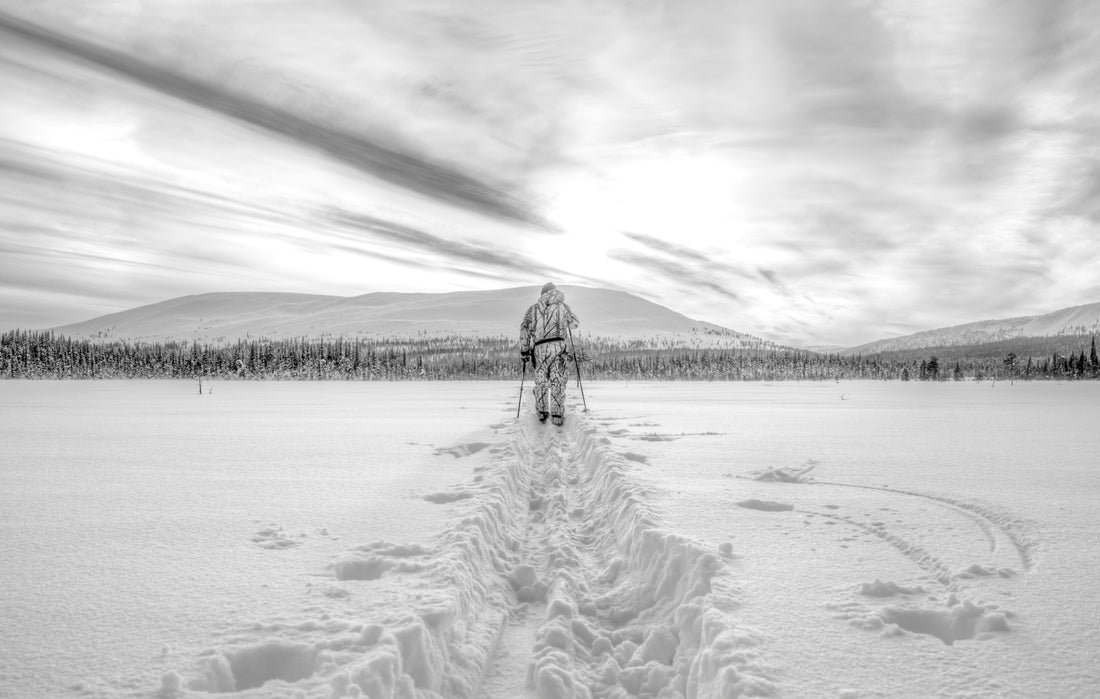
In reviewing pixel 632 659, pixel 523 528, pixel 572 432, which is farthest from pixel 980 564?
pixel 572 432

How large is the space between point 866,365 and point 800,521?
5517 inches

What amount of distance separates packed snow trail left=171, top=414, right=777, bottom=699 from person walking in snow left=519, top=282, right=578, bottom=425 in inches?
350

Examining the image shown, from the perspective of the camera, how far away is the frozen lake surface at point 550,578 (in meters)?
3.07

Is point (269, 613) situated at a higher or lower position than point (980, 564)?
lower

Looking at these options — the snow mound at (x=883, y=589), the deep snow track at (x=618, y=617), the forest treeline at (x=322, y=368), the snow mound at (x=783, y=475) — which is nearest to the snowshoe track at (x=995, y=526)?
the snow mound at (x=883, y=589)

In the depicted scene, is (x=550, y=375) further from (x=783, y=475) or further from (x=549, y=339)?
(x=783, y=475)

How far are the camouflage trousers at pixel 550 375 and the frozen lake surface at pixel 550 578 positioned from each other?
599cm

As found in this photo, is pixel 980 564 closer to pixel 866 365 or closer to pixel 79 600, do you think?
pixel 79 600

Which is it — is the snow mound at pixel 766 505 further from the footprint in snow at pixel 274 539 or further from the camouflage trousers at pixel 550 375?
the camouflage trousers at pixel 550 375

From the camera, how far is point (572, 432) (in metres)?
14.5

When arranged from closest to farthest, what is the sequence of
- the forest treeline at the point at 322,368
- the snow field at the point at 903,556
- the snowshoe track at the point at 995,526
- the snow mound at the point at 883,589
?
the snow field at the point at 903,556
the snow mound at the point at 883,589
the snowshoe track at the point at 995,526
the forest treeline at the point at 322,368

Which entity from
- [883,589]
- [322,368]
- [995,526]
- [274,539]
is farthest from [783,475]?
[322,368]

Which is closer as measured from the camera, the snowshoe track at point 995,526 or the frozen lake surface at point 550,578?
the frozen lake surface at point 550,578

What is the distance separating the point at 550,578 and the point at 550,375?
10854mm
